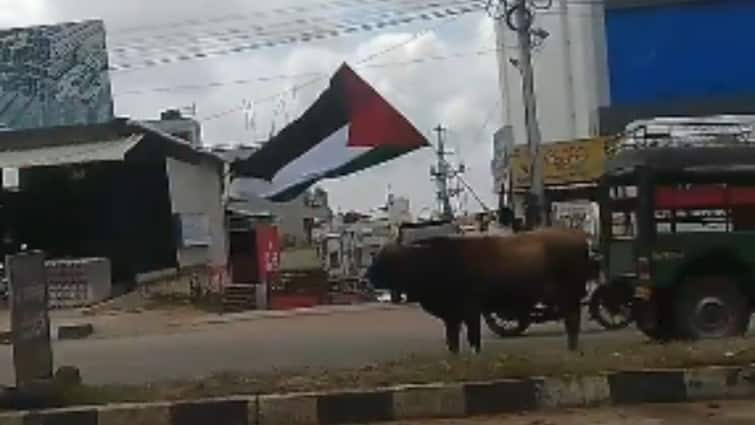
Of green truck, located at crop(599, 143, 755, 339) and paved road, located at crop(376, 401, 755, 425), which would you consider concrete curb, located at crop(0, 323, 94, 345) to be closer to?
green truck, located at crop(599, 143, 755, 339)

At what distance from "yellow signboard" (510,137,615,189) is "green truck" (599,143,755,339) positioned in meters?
12.9

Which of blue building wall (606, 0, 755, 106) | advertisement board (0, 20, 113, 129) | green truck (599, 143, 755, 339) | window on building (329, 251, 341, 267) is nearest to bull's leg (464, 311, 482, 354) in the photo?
green truck (599, 143, 755, 339)

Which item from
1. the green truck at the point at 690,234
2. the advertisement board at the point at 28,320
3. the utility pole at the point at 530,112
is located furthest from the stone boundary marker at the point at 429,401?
the utility pole at the point at 530,112

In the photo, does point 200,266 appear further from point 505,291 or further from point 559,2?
point 505,291

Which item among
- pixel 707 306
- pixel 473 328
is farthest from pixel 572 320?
pixel 707 306

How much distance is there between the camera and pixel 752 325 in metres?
14.5

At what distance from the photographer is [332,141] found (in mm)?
18156

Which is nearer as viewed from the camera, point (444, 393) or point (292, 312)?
point (444, 393)

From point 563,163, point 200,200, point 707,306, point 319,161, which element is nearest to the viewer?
point 707,306

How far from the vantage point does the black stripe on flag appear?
1819 centimetres

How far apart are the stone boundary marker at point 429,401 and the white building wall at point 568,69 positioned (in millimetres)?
23883

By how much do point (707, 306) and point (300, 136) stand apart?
7.91 metres

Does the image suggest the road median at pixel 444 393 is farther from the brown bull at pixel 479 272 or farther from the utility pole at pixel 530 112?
the utility pole at pixel 530 112

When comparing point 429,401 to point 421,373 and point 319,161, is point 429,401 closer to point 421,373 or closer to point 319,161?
point 421,373
